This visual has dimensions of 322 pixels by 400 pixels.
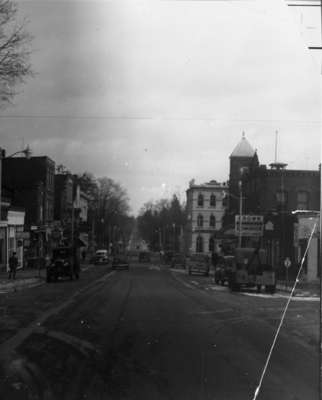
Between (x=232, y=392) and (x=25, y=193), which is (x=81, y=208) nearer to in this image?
(x=25, y=193)

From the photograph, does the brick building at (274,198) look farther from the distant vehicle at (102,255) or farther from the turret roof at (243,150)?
the distant vehicle at (102,255)

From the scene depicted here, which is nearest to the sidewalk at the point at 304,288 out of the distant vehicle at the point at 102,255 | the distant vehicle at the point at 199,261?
the distant vehicle at the point at 199,261

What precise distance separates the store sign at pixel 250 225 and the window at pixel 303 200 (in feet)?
1.99

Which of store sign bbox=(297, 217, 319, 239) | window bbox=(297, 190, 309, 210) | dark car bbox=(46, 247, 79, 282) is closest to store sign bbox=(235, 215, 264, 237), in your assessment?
window bbox=(297, 190, 309, 210)

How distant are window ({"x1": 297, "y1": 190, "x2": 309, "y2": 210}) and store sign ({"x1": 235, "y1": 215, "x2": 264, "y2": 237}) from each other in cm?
61

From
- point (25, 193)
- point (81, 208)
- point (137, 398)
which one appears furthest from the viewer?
point (81, 208)

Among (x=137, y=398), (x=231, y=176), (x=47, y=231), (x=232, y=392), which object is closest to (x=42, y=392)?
(x=137, y=398)

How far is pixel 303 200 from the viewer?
14.7ft

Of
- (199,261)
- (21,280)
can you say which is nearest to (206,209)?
(199,261)

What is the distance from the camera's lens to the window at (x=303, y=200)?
14.2ft

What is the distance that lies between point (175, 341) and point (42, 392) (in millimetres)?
1684

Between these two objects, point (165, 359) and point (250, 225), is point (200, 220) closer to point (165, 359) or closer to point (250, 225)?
point (250, 225)

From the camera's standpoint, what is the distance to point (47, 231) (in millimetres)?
9633

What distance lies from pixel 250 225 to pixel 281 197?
406mm
